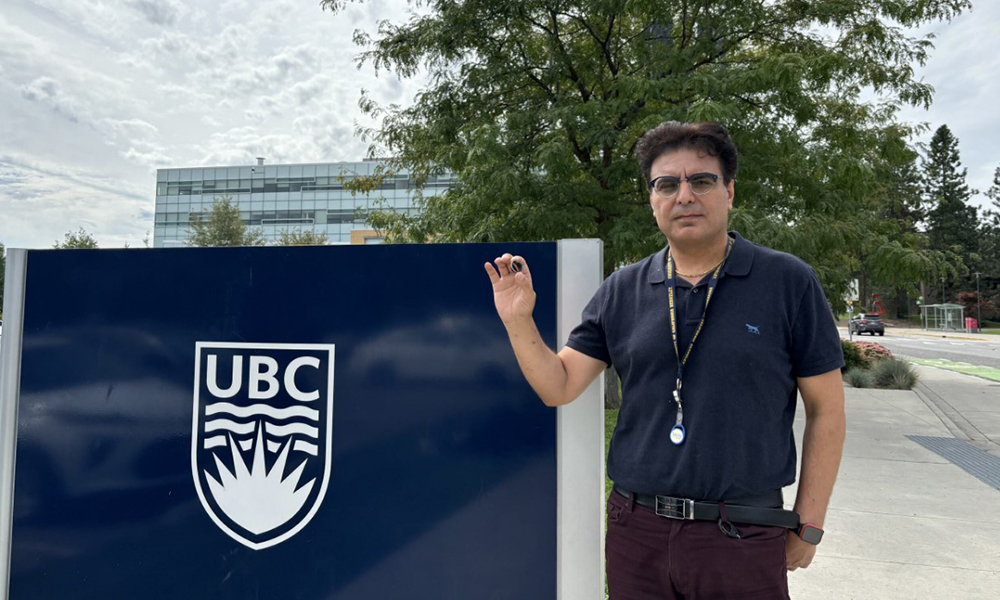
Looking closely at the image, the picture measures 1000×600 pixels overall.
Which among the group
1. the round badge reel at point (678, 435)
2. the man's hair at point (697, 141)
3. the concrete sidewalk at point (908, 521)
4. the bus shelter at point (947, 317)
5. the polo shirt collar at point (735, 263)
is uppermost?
the bus shelter at point (947, 317)

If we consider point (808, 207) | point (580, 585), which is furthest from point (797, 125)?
point (580, 585)

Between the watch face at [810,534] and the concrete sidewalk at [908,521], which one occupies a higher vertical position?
the watch face at [810,534]

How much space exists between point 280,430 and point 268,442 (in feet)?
0.16

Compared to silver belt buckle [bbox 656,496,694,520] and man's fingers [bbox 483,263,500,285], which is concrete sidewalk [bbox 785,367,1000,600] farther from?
man's fingers [bbox 483,263,500,285]

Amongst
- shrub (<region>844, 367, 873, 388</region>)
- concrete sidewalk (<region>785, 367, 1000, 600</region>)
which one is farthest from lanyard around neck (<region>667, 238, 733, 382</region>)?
shrub (<region>844, 367, 873, 388</region>)

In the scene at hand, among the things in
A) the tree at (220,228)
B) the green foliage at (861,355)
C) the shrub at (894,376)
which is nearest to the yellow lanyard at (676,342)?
the shrub at (894,376)

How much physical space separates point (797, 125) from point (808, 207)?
91 cm

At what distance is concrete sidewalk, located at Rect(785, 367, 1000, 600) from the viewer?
12.6ft

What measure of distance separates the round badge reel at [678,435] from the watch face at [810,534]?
409 mm

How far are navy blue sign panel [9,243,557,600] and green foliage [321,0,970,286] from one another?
15.2ft

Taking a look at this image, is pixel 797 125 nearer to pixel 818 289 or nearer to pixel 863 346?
pixel 818 289

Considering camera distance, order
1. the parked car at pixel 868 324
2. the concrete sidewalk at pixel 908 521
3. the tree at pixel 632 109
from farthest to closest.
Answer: the parked car at pixel 868 324 < the tree at pixel 632 109 < the concrete sidewalk at pixel 908 521

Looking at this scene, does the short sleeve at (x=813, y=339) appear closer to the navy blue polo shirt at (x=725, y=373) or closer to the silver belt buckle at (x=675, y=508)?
the navy blue polo shirt at (x=725, y=373)

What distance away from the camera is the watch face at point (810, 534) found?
1679 mm
